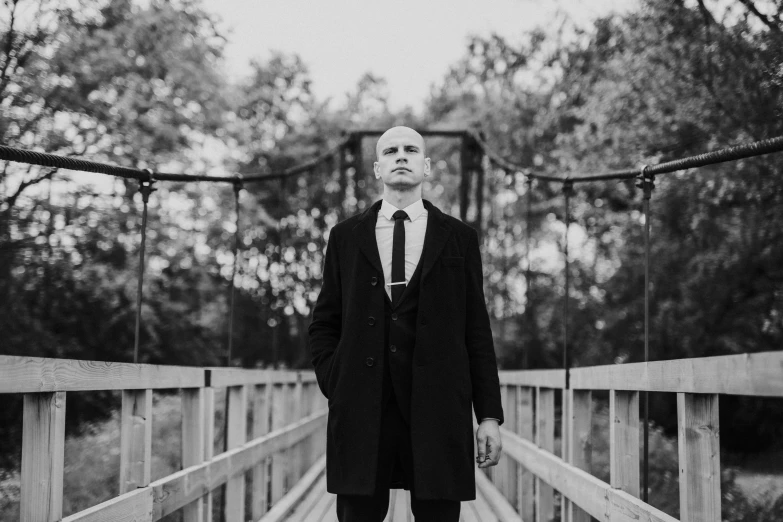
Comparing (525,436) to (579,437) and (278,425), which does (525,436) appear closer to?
(278,425)

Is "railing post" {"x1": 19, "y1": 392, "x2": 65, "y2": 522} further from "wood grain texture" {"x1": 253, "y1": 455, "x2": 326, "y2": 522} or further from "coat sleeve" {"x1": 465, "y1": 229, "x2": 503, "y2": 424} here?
"wood grain texture" {"x1": 253, "y1": 455, "x2": 326, "y2": 522}

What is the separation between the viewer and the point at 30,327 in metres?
9.11

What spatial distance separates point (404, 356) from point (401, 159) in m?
0.47

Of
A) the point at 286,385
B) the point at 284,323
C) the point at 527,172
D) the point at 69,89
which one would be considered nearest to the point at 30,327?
the point at 69,89

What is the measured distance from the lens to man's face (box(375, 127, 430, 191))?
2266 millimetres

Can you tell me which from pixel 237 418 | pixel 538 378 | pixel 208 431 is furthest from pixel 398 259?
pixel 538 378

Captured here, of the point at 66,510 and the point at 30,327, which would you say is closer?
the point at 66,510

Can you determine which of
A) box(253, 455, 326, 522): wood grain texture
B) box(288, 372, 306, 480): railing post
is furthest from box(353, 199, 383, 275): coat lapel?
box(288, 372, 306, 480): railing post

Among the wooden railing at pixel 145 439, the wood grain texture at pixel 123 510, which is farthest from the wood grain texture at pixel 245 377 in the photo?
the wood grain texture at pixel 123 510

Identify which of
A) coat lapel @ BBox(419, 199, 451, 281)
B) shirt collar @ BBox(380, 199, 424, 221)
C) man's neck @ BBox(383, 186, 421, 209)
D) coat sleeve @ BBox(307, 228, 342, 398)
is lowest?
coat sleeve @ BBox(307, 228, 342, 398)

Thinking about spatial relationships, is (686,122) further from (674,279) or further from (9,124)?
(9,124)

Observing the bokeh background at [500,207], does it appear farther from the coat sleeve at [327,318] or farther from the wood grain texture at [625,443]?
the coat sleeve at [327,318]

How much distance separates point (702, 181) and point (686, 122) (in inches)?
22.3

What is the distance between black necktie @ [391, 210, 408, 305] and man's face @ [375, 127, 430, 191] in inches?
3.8
